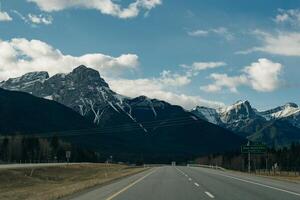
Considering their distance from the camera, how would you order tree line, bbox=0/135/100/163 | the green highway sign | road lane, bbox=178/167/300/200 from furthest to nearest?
tree line, bbox=0/135/100/163, the green highway sign, road lane, bbox=178/167/300/200

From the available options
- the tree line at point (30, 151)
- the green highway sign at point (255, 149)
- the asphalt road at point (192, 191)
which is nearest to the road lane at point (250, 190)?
the asphalt road at point (192, 191)

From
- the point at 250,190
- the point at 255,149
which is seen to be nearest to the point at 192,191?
the point at 250,190

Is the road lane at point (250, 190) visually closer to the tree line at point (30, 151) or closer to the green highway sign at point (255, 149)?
the green highway sign at point (255, 149)

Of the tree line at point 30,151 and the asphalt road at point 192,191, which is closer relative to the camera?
the asphalt road at point 192,191

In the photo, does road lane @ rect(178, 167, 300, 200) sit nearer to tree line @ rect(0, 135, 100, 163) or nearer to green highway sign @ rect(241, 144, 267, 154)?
green highway sign @ rect(241, 144, 267, 154)

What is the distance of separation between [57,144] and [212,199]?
554 ft

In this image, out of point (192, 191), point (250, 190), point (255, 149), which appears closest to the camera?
point (192, 191)

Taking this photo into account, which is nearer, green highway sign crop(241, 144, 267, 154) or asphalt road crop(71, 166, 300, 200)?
asphalt road crop(71, 166, 300, 200)

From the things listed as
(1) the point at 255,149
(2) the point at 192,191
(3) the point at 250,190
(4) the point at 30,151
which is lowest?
(2) the point at 192,191

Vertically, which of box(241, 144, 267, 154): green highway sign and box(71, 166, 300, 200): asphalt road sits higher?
box(241, 144, 267, 154): green highway sign

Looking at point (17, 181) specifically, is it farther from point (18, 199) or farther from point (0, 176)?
point (18, 199)

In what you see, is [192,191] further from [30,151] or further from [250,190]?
[30,151]

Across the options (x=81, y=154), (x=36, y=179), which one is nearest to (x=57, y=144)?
→ (x=81, y=154)

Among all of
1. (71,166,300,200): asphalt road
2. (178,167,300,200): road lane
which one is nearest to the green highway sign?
(178,167,300,200): road lane
